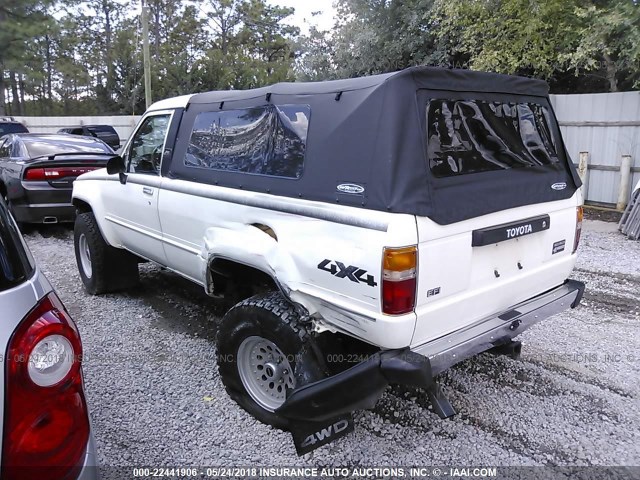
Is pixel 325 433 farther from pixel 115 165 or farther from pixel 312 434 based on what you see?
pixel 115 165

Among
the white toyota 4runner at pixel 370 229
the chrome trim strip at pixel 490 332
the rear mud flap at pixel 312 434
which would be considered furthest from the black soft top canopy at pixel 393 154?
the rear mud flap at pixel 312 434

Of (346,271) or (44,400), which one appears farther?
(346,271)

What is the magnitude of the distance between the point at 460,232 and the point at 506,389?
4.86 feet

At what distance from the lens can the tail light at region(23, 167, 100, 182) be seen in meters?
7.93

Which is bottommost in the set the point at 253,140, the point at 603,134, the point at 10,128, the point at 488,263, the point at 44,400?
the point at 44,400

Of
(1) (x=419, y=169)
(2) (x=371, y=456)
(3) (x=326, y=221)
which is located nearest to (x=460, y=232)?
(1) (x=419, y=169)

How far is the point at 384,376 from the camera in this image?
8.56ft

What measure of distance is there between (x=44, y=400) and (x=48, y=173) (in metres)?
7.27

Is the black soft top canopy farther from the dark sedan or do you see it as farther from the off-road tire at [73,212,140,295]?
the dark sedan

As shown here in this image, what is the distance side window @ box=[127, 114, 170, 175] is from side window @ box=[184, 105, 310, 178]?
50 cm

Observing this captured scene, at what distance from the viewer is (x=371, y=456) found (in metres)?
2.98

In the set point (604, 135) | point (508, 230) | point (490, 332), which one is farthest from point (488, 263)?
point (604, 135)

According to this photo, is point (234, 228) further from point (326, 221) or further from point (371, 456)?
point (371, 456)

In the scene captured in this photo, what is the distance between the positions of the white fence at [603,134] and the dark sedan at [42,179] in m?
8.75
